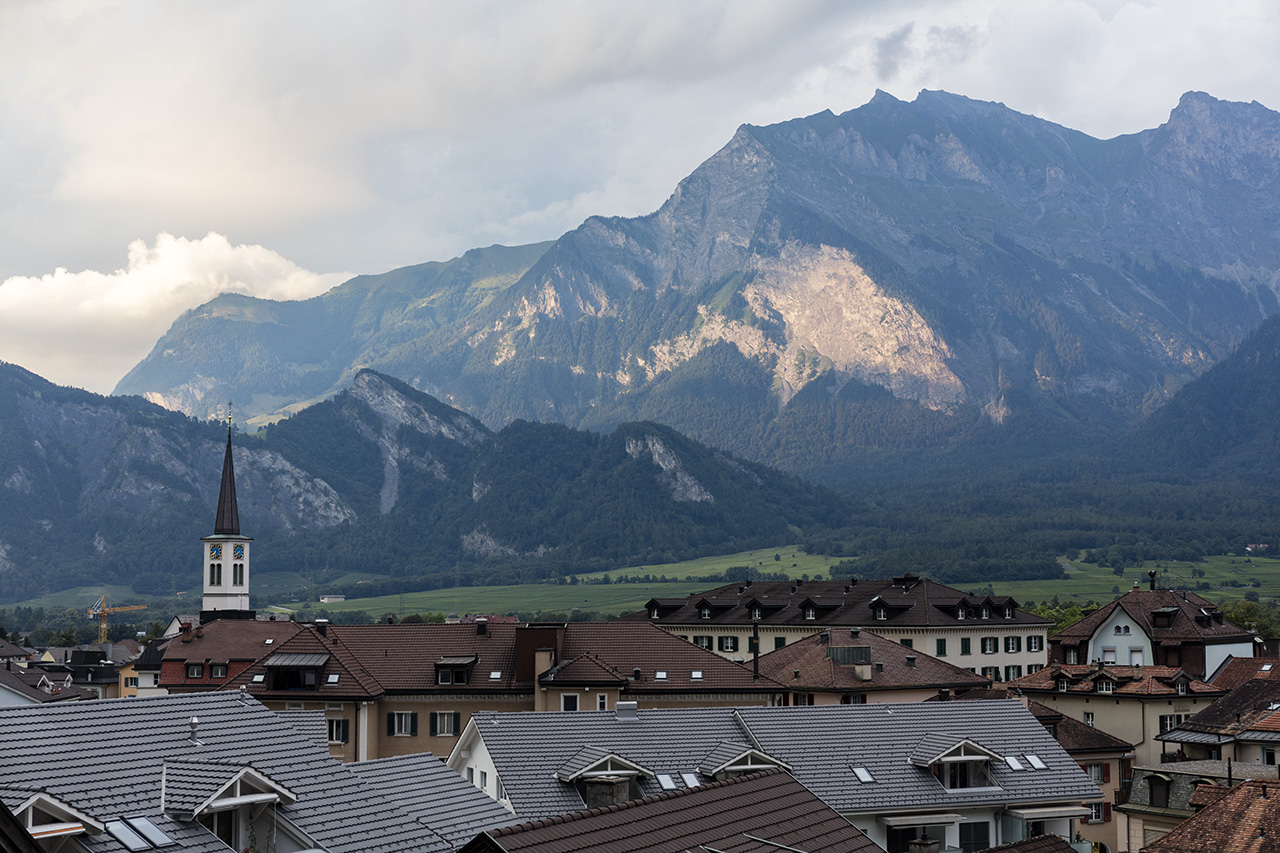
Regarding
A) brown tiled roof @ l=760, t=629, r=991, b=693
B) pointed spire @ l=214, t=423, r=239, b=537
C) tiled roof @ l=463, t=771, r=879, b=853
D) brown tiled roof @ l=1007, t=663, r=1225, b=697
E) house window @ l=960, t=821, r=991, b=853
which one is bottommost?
house window @ l=960, t=821, r=991, b=853

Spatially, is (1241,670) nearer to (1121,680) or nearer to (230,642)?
(1121,680)

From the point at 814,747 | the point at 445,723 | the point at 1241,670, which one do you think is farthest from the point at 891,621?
the point at 814,747

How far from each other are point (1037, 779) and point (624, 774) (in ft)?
49.8

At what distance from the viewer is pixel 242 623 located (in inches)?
4063

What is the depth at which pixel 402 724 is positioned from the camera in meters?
71.6

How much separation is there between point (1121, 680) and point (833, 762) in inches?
1759

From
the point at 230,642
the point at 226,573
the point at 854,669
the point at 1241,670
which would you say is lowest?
the point at 1241,670

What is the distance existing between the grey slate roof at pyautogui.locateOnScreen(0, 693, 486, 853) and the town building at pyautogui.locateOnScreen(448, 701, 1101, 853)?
11.8 m

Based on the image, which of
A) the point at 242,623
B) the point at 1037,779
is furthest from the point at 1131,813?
the point at 242,623

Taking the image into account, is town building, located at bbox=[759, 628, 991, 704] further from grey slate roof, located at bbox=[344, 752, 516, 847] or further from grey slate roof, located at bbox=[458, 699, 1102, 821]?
grey slate roof, located at bbox=[344, 752, 516, 847]

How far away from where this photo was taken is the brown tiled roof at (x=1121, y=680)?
80.1m

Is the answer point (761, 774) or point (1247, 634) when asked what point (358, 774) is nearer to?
point (761, 774)

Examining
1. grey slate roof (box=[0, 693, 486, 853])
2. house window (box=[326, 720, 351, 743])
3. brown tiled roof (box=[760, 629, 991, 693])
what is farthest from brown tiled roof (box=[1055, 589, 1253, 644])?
grey slate roof (box=[0, 693, 486, 853])

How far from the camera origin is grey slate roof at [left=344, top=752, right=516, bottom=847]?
29703mm
